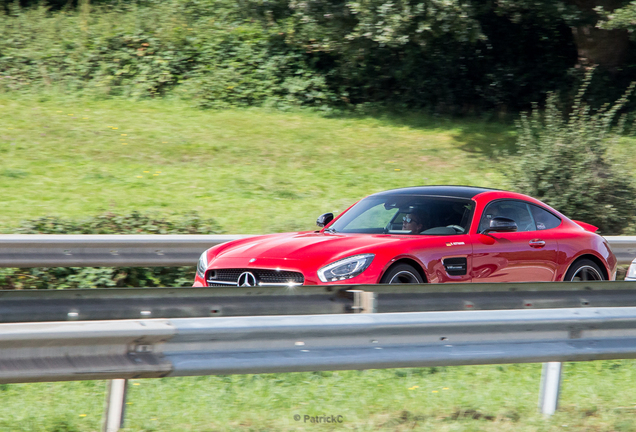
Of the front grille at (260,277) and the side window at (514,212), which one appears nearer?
the front grille at (260,277)

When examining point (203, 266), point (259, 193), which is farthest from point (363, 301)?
point (259, 193)

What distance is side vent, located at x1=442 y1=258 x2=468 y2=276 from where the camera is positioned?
6.82 m

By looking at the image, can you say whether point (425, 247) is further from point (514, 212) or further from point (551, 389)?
point (551, 389)

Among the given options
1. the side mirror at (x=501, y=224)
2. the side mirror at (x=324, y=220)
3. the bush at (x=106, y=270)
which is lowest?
the bush at (x=106, y=270)

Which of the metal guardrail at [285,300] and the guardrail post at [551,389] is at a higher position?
the metal guardrail at [285,300]

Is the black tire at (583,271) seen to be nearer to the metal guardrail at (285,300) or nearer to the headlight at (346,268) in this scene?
the metal guardrail at (285,300)

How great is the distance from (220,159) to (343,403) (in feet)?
38.9

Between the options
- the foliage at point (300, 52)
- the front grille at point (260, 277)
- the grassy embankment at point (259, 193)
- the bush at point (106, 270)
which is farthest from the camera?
the foliage at point (300, 52)

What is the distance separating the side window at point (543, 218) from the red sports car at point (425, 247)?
15 mm

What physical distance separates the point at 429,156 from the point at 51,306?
14081mm

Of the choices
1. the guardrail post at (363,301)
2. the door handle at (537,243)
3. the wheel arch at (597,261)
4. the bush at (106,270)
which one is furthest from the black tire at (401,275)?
the bush at (106,270)

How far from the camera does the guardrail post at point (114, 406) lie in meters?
3.97

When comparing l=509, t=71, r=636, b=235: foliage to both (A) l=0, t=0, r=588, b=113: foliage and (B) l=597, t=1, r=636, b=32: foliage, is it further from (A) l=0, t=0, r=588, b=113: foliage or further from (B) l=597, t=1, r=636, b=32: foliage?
(B) l=597, t=1, r=636, b=32: foliage

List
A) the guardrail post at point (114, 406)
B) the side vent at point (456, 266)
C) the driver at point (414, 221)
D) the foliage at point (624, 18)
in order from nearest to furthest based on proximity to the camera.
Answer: the guardrail post at point (114, 406)
the side vent at point (456, 266)
the driver at point (414, 221)
the foliage at point (624, 18)
